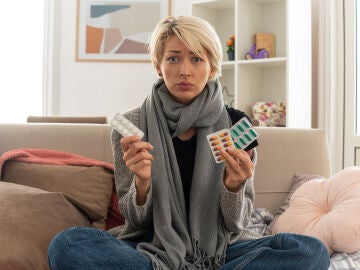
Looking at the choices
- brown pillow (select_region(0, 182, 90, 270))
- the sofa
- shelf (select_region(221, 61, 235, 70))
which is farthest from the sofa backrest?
shelf (select_region(221, 61, 235, 70))

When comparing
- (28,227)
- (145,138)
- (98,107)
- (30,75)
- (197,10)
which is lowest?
(28,227)

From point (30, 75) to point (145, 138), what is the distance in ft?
8.85

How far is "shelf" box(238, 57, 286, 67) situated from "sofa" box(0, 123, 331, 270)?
47.6 inches

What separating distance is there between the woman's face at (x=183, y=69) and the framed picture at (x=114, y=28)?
8.02 feet

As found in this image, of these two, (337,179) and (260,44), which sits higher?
(260,44)

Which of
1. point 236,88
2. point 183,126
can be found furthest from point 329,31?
point 183,126

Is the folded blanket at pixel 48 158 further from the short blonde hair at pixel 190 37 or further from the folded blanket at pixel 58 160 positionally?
the short blonde hair at pixel 190 37

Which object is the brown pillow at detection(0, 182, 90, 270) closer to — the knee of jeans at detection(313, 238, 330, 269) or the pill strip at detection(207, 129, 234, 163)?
the pill strip at detection(207, 129, 234, 163)

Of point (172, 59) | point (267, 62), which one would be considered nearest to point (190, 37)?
point (172, 59)

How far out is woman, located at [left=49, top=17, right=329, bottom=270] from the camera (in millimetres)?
1216

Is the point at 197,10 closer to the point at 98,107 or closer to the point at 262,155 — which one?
the point at 98,107

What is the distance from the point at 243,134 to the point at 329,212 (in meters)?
0.50

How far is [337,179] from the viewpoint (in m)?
1.66

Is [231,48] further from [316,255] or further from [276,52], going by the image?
[316,255]
